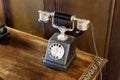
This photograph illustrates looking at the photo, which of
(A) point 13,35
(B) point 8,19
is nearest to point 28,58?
(A) point 13,35

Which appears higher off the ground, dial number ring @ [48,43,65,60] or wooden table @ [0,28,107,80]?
dial number ring @ [48,43,65,60]

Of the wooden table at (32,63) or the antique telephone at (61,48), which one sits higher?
the antique telephone at (61,48)

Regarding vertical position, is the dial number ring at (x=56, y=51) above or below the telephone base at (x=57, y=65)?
above

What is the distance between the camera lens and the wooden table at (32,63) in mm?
1092

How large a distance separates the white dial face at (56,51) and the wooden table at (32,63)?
0.07 meters

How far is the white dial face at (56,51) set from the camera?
3.65 ft

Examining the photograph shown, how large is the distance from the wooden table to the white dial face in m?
0.07

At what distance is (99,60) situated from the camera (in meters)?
1.19

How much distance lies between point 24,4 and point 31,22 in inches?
5.1

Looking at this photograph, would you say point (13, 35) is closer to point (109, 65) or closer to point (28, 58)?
point (28, 58)

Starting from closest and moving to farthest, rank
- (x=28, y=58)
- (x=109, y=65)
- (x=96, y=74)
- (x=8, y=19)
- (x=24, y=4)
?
(x=96, y=74)
(x=28, y=58)
(x=109, y=65)
(x=24, y=4)
(x=8, y=19)

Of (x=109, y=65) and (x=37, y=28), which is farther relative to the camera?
(x=37, y=28)

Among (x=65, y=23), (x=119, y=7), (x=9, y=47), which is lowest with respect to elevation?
(x=9, y=47)

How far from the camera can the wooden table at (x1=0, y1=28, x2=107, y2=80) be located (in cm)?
109
